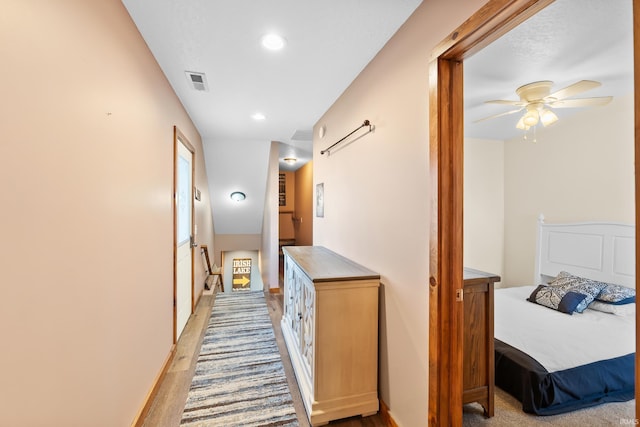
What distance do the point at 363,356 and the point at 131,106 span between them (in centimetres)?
212

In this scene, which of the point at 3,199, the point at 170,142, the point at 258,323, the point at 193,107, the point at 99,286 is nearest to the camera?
the point at 3,199

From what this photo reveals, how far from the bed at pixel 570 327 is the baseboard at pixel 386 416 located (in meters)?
0.90

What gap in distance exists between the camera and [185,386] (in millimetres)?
2059

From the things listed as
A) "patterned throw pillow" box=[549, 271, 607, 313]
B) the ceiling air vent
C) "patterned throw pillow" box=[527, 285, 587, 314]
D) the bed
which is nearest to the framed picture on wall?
the ceiling air vent

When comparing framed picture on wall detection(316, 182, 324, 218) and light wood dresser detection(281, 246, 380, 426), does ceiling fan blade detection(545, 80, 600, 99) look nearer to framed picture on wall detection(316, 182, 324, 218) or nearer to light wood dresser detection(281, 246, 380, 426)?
light wood dresser detection(281, 246, 380, 426)

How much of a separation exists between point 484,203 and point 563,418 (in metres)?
2.66

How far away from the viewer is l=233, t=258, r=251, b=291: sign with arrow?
7273mm

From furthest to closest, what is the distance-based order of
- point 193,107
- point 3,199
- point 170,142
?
point 193,107 → point 170,142 → point 3,199

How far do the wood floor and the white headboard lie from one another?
2.79 metres

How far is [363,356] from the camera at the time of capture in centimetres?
178

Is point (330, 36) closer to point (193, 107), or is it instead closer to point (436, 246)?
point (436, 246)

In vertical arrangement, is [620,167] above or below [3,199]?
above

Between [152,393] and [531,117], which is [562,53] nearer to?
[531,117]

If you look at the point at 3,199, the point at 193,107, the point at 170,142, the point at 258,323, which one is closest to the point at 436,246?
the point at 3,199
